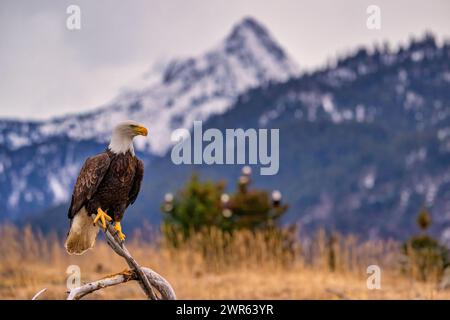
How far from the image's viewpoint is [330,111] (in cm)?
17762

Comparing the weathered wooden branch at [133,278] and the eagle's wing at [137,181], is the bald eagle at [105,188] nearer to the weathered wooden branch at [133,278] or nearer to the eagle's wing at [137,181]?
the eagle's wing at [137,181]

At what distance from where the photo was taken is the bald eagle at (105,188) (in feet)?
16.3

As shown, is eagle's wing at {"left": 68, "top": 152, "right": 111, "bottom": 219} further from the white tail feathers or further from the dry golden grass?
the dry golden grass

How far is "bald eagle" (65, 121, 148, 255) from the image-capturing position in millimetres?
4980

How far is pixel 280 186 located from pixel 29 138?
8137cm

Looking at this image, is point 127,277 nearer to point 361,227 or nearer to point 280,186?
point 361,227

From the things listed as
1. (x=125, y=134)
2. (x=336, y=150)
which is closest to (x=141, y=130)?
(x=125, y=134)

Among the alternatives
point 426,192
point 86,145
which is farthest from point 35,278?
point 86,145

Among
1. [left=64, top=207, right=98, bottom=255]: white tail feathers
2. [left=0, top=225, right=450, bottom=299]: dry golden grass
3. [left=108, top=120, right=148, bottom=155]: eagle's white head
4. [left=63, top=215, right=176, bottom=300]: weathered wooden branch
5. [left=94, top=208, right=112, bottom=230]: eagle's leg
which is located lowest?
[left=0, top=225, right=450, bottom=299]: dry golden grass

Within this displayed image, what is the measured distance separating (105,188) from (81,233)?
370 millimetres

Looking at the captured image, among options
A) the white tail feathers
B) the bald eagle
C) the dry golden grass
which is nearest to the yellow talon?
the bald eagle

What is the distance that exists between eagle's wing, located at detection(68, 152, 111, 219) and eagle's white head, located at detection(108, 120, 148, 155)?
4.0 inches

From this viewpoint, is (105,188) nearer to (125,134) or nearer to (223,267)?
(125,134)

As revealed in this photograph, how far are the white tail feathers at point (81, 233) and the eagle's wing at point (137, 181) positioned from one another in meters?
0.30
